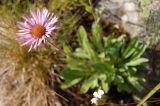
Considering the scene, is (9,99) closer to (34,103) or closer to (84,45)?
(34,103)

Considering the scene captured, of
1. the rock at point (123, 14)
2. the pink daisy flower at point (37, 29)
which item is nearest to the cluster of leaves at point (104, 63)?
the rock at point (123, 14)

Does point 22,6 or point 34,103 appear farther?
point 22,6

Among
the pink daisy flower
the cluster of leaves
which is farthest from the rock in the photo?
the pink daisy flower

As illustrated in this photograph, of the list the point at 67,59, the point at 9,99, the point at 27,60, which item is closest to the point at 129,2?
the point at 67,59

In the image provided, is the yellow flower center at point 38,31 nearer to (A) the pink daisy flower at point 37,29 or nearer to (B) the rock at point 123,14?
(A) the pink daisy flower at point 37,29

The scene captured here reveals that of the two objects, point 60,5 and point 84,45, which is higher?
point 60,5

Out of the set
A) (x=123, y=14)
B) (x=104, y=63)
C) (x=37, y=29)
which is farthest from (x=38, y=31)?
(x=123, y=14)
